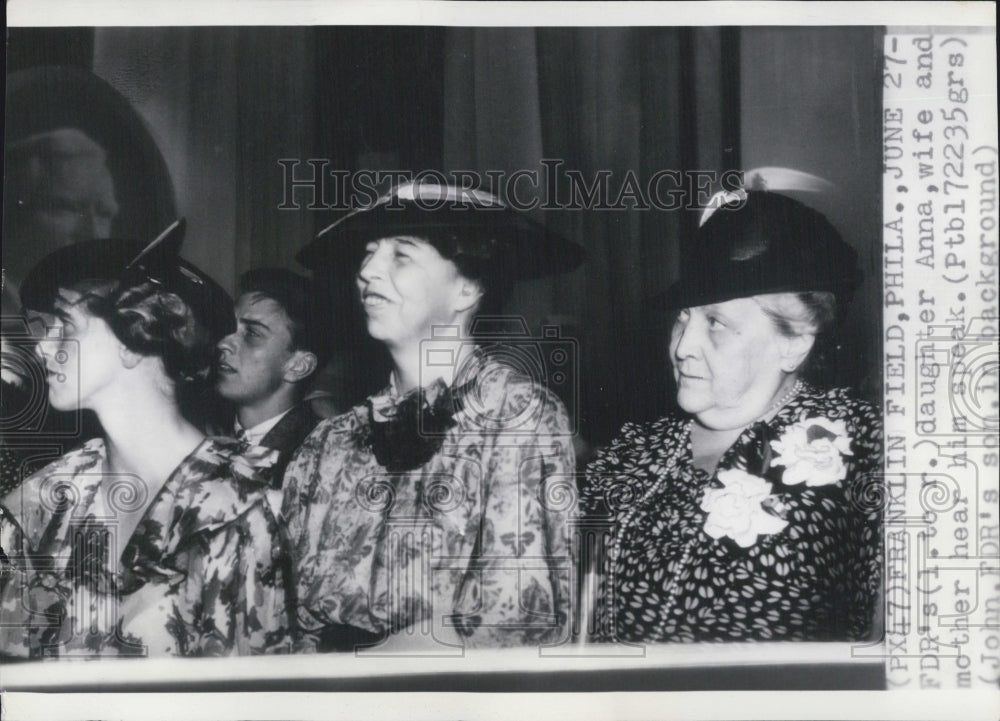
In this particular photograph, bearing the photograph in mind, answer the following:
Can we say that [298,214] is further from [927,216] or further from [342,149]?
[927,216]

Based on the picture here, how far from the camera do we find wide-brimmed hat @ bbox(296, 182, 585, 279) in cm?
188

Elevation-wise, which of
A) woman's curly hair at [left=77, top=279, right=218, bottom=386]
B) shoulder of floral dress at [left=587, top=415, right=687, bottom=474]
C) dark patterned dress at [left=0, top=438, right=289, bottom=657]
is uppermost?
woman's curly hair at [left=77, top=279, right=218, bottom=386]

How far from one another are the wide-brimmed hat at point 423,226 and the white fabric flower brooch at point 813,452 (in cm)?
71

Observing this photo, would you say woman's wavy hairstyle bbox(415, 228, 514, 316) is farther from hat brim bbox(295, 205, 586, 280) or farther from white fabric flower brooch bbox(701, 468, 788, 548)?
white fabric flower brooch bbox(701, 468, 788, 548)

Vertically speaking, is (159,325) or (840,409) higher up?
(159,325)

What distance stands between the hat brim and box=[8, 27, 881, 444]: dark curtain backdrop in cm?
4

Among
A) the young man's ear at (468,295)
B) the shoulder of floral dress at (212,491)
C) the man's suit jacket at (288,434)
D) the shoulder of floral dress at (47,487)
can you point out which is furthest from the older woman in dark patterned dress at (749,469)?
the shoulder of floral dress at (47,487)

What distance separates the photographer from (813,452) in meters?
1.88

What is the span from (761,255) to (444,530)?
41.8 inches

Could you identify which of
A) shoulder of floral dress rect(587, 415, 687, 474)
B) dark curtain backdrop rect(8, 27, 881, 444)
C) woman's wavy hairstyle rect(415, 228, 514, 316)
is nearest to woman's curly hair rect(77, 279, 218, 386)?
dark curtain backdrop rect(8, 27, 881, 444)

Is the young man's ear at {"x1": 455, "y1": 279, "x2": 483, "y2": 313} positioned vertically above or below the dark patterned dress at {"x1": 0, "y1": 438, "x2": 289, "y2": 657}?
above

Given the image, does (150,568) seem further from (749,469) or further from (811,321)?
(811,321)
